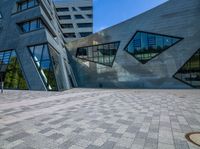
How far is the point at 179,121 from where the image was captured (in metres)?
7.16

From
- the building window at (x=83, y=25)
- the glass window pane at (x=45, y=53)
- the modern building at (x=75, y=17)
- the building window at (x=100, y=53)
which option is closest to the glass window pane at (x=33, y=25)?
the glass window pane at (x=45, y=53)

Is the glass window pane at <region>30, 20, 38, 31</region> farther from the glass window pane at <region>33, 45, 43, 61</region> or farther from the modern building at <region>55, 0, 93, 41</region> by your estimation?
the modern building at <region>55, 0, 93, 41</region>

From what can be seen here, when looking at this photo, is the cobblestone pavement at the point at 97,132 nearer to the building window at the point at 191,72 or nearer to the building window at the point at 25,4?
the building window at the point at 191,72

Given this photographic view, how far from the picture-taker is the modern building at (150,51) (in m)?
25.3

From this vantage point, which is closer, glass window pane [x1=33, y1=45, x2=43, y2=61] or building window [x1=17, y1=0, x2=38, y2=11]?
glass window pane [x1=33, y1=45, x2=43, y2=61]

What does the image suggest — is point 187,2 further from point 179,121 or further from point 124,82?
point 179,121

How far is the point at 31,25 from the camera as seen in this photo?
86.0 ft

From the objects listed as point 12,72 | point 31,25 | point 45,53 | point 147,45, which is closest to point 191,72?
point 147,45

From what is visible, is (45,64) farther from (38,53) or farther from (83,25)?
(83,25)

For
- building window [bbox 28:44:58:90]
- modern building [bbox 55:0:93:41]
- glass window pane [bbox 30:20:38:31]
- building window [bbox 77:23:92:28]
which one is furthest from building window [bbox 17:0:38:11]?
building window [bbox 77:23:92:28]

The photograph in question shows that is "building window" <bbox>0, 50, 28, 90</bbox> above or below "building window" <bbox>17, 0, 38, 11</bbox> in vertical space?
below

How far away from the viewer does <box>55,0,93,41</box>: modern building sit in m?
57.4

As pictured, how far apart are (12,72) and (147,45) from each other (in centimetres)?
2384

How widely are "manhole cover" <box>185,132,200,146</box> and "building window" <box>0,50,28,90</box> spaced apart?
76.7ft
